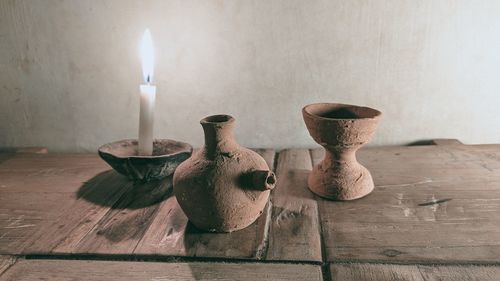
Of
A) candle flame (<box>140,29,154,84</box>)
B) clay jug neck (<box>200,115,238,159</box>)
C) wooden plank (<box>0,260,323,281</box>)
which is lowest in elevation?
wooden plank (<box>0,260,323,281</box>)

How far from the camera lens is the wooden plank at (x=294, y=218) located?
Result: 2.03ft

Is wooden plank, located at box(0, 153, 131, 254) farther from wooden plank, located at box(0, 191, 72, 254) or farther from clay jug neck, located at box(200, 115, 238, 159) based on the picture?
clay jug neck, located at box(200, 115, 238, 159)

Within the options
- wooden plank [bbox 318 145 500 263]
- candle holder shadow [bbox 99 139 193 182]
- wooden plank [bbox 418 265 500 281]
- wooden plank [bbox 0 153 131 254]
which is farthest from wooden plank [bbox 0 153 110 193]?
wooden plank [bbox 418 265 500 281]

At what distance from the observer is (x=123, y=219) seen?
74 cm

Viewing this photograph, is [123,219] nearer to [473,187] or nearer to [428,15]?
[473,187]

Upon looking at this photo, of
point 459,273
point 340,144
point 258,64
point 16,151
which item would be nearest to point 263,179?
point 340,144

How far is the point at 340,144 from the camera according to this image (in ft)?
2.55

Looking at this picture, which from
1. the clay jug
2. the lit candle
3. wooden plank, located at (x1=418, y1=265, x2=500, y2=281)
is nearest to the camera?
wooden plank, located at (x1=418, y1=265, x2=500, y2=281)

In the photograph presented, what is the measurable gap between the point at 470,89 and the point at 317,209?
0.70 m

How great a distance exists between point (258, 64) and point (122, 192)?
1.79ft

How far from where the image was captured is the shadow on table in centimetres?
82

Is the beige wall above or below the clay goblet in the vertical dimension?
above

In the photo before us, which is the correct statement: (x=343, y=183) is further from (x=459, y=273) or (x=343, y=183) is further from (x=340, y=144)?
(x=459, y=273)

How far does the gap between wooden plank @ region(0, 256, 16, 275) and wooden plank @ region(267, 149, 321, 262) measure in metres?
0.42
